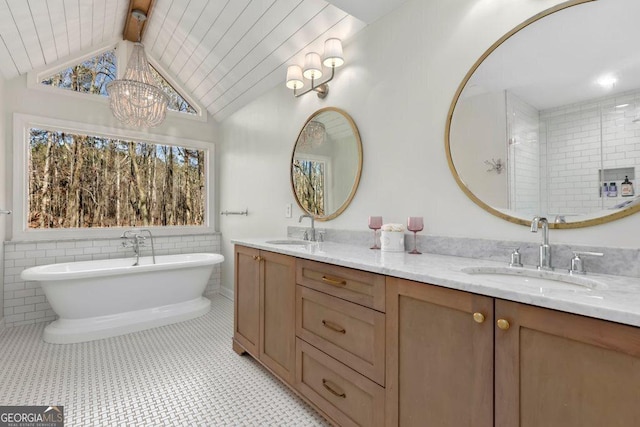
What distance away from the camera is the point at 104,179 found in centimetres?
382

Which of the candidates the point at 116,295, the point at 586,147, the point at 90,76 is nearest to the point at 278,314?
the point at 586,147

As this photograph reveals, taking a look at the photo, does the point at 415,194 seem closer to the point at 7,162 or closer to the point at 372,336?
the point at 372,336

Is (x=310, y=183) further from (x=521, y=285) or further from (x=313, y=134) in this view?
(x=521, y=285)

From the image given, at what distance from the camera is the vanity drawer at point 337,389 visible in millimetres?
1373

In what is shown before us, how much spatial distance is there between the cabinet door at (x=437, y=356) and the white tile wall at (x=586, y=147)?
2.30 ft

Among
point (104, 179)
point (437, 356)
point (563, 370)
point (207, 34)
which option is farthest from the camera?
point (104, 179)

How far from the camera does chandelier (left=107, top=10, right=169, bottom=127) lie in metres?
2.99

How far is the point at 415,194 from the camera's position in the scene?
1.91 metres

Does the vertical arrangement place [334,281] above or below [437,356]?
above

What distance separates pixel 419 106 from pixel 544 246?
1039 mm

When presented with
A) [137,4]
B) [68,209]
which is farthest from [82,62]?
[68,209]

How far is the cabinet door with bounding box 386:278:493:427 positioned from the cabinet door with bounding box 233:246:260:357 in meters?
1.22

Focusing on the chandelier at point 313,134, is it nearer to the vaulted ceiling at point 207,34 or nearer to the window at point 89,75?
the vaulted ceiling at point 207,34
